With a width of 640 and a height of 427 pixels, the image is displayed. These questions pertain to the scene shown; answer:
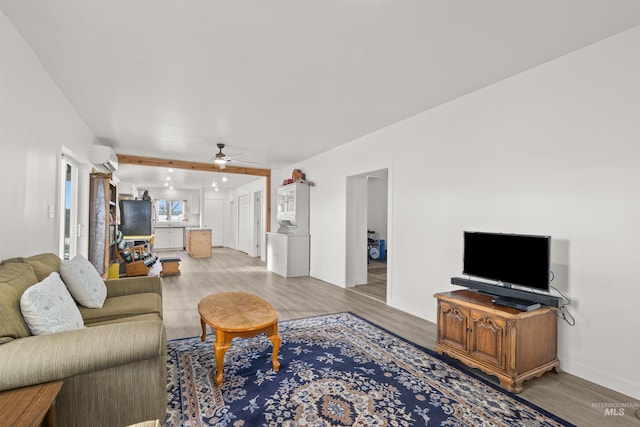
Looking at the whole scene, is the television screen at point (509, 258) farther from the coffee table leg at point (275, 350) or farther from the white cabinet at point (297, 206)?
the white cabinet at point (297, 206)

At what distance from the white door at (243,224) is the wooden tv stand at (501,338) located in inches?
328

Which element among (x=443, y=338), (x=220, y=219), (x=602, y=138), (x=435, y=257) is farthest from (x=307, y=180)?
(x=220, y=219)

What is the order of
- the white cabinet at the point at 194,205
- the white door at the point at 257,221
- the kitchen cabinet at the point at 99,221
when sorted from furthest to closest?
1. the white cabinet at the point at 194,205
2. the white door at the point at 257,221
3. the kitchen cabinet at the point at 99,221

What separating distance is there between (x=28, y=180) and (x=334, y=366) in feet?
9.39

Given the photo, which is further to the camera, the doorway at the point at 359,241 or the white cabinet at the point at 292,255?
the white cabinet at the point at 292,255

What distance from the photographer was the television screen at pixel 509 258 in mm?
2326

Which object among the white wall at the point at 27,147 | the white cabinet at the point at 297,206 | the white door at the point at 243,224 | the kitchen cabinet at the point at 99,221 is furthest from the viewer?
the white door at the point at 243,224

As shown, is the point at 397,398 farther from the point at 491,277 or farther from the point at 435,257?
the point at 435,257

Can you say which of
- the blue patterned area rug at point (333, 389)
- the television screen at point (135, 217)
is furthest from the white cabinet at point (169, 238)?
the blue patterned area rug at point (333, 389)

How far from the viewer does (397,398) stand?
2094mm

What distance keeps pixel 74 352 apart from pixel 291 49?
2370 mm

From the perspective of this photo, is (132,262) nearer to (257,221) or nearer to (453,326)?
(257,221)

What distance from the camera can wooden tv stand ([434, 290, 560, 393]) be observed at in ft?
7.23

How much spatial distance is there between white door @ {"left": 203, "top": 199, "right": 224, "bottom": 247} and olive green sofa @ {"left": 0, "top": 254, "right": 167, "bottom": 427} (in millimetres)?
10920
